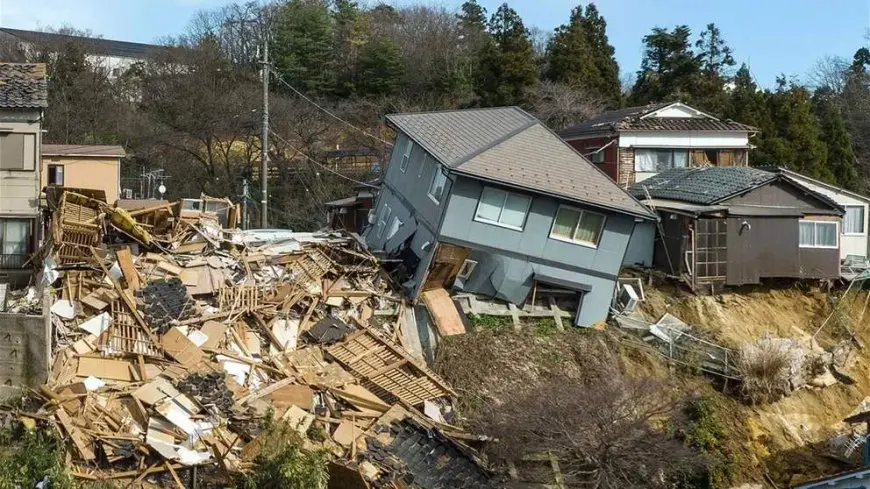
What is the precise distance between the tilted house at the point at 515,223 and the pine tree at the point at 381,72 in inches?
737

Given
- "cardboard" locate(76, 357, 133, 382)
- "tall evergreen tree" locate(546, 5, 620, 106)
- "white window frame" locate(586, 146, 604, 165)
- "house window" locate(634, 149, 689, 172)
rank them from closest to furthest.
→ "cardboard" locate(76, 357, 133, 382)
"house window" locate(634, 149, 689, 172)
"white window frame" locate(586, 146, 604, 165)
"tall evergreen tree" locate(546, 5, 620, 106)

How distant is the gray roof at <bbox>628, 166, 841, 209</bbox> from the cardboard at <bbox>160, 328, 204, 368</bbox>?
13.2 meters

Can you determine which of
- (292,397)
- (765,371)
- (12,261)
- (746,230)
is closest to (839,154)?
(746,230)

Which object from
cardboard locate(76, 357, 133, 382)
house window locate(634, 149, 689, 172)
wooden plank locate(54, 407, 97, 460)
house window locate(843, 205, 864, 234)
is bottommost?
wooden plank locate(54, 407, 97, 460)

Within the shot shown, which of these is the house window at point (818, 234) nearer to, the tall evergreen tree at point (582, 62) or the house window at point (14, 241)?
the tall evergreen tree at point (582, 62)

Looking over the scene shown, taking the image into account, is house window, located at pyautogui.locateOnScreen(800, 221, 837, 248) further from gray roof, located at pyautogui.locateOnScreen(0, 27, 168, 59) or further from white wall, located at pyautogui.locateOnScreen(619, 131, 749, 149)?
gray roof, located at pyautogui.locateOnScreen(0, 27, 168, 59)

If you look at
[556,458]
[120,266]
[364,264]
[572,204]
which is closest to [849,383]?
[572,204]

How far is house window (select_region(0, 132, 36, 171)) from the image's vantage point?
2106 cm

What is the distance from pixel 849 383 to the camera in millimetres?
21750

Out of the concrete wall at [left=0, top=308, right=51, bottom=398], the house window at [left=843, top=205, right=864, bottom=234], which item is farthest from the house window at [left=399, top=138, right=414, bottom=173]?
the house window at [left=843, top=205, right=864, bottom=234]

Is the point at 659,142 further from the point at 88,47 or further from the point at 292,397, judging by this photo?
the point at 88,47

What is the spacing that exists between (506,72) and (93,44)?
66.1 ft

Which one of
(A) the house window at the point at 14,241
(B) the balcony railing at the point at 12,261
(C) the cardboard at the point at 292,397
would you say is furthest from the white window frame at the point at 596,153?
(B) the balcony railing at the point at 12,261

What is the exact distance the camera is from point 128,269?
18828 mm
